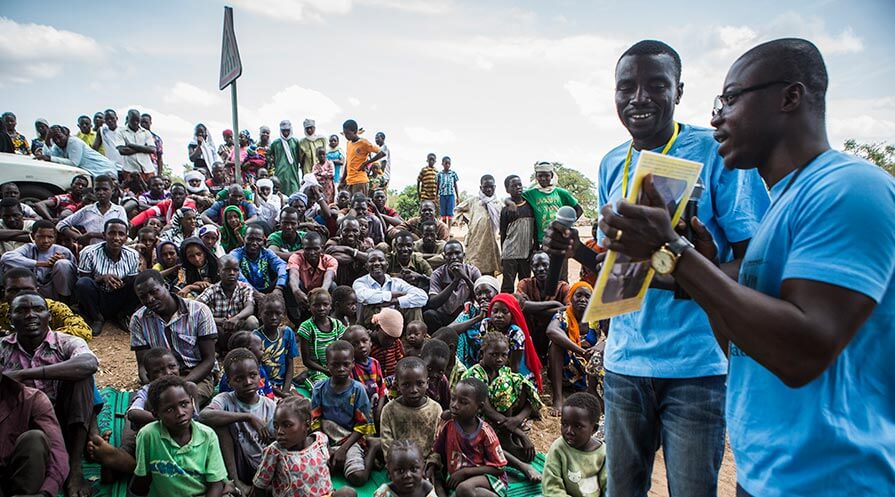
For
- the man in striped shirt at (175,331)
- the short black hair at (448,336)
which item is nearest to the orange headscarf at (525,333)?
the short black hair at (448,336)

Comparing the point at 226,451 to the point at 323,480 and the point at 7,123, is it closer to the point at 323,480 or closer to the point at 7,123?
the point at 323,480

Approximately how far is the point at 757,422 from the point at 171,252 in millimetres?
6135

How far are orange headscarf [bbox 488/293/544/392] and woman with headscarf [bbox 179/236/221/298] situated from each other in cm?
319

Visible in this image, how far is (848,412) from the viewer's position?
1.01m

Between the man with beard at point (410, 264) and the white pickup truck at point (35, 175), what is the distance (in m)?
5.46

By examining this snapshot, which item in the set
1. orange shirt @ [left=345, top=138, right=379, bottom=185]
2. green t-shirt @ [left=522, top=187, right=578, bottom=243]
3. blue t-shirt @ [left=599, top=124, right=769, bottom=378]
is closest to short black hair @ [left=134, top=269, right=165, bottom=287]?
blue t-shirt @ [left=599, top=124, right=769, bottom=378]

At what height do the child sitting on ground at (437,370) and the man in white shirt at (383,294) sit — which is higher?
the man in white shirt at (383,294)

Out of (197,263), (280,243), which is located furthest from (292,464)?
(280,243)

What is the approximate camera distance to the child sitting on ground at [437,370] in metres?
4.30

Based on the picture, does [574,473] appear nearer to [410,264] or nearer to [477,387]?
[477,387]

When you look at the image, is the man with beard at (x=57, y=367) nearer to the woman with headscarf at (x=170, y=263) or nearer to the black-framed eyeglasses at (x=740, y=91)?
the woman with headscarf at (x=170, y=263)

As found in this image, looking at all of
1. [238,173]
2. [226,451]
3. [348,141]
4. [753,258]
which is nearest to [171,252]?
[238,173]

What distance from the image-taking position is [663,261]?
107 centimetres

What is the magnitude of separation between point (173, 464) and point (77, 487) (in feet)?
2.56
